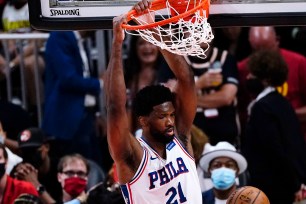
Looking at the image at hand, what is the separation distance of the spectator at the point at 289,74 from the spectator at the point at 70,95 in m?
1.36

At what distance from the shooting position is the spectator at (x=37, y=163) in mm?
8320

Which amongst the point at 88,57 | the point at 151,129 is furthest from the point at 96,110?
the point at 151,129

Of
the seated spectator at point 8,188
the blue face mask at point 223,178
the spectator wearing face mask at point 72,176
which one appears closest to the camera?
the blue face mask at point 223,178

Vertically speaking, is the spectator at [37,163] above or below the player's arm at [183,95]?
below

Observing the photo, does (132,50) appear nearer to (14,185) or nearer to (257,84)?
(257,84)

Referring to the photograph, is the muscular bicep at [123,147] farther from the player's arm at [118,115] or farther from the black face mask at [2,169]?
the black face mask at [2,169]

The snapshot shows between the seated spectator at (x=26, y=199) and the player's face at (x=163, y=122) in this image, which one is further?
the seated spectator at (x=26, y=199)

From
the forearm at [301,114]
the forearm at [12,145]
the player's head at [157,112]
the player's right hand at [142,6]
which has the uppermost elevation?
the player's right hand at [142,6]

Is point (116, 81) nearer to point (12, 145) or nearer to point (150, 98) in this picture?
point (150, 98)

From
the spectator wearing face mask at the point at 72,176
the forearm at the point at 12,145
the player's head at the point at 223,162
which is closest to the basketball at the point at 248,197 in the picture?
the player's head at the point at 223,162

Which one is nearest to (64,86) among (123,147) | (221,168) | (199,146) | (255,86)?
(199,146)

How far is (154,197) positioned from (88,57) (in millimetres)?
3455

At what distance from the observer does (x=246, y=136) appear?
8.38 m

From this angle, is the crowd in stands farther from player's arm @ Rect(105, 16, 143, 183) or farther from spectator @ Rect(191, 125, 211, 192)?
player's arm @ Rect(105, 16, 143, 183)
